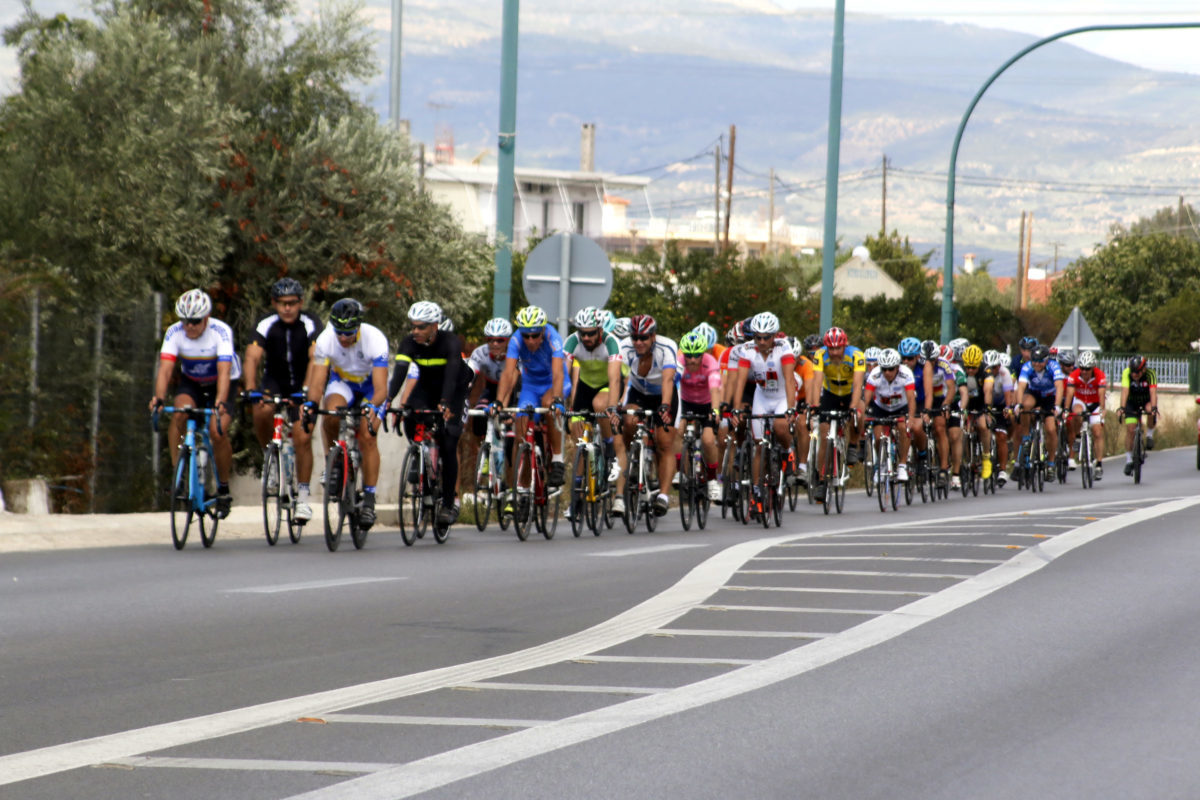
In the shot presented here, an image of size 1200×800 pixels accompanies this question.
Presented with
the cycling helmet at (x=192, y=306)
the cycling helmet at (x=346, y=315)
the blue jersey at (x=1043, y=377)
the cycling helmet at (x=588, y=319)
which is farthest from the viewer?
the blue jersey at (x=1043, y=377)

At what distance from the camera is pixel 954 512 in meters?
19.8

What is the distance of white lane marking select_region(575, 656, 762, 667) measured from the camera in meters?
7.87

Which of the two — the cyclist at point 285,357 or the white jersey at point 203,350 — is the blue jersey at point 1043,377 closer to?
the cyclist at point 285,357

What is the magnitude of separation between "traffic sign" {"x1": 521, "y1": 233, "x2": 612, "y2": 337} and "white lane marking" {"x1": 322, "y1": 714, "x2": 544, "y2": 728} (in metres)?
13.2

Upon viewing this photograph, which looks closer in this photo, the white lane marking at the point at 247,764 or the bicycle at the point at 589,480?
the white lane marking at the point at 247,764

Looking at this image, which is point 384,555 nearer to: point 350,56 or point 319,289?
point 319,289

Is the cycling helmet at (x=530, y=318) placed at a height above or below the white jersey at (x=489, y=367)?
above

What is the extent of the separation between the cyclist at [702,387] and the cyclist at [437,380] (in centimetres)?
277

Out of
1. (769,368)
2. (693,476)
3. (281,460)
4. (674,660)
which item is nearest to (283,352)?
(281,460)

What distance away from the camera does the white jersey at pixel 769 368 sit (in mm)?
17203

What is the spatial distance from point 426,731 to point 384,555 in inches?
275

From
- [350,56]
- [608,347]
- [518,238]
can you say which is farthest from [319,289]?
[518,238]

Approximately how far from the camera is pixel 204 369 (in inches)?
520

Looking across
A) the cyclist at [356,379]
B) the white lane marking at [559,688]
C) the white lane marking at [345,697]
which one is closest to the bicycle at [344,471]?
the cyclist at [356,379]
